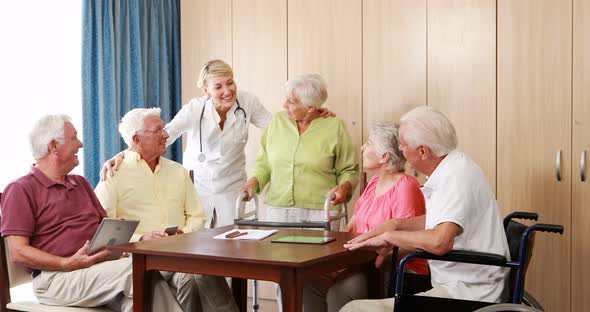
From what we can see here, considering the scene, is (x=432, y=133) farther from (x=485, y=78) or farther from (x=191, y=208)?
(x=485, y=78)

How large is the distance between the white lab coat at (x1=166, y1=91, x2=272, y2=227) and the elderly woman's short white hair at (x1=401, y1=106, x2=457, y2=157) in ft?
5.94

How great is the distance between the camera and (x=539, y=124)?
4.06 metres

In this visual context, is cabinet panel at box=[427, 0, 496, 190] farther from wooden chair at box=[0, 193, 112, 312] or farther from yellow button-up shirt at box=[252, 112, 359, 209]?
wooden chair at box=[0, 193, 112, 312]

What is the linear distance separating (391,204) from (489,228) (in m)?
0.71

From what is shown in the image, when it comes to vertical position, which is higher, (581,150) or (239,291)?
(581,150)

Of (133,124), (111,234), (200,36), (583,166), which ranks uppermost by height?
(200,36)

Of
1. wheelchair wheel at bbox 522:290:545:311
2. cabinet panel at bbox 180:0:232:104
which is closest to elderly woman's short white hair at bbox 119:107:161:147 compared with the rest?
cabinet panel at bbox 180:0:232:104

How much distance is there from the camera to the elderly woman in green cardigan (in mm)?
3775

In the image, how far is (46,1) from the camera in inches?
169

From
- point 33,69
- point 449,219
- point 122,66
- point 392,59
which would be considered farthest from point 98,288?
point 392,59

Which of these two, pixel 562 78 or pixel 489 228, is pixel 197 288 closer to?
pixel 489 228

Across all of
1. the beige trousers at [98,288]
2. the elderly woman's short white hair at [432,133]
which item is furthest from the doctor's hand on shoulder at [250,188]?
the elderly woman's short white hair at [432,133]

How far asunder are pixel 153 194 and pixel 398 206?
1.17 meters

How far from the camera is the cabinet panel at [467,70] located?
4188 mm
